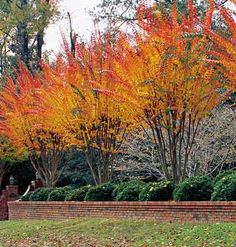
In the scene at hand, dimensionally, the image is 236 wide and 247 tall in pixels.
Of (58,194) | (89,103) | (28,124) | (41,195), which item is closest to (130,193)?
(89,103)

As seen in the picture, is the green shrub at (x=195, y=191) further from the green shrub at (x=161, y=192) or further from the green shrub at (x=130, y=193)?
the green shrub at (x=130, y=193)

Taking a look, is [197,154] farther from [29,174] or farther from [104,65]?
[29,174]

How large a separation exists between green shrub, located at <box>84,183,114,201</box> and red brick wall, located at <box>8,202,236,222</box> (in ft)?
1.45

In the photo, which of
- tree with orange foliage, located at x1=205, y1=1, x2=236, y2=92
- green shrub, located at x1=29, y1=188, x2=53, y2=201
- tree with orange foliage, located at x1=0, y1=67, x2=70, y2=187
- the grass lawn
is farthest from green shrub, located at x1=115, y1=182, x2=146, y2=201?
tree with orange foliage, located at x1=0, y1=67, x2=70, y2=187

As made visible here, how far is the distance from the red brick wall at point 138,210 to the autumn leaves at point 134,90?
1870 millimetres

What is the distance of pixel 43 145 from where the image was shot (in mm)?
25047

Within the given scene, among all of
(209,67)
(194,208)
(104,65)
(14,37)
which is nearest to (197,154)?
(104,65)

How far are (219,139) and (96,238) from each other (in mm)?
10262

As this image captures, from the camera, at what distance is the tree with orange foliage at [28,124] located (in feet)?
76.5

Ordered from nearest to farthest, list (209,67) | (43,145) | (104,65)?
(209,67) → (104,65) → (43,145)

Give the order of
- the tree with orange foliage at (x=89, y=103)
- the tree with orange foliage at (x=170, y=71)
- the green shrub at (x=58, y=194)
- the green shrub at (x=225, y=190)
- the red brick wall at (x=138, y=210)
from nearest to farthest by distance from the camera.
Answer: the red brick wall at (x=138, y=210) < the green shrub at (x=225, y=190) < the tree with orange foliage at (x=170, y=71) < the tree with orange foliage at (x=89, y=103) < the green shrub at (x=58, y=194)

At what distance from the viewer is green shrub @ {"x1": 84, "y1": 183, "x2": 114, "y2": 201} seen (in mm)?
18328

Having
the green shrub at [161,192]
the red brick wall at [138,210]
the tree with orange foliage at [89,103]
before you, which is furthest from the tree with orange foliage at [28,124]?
the green shrub at [161,192]

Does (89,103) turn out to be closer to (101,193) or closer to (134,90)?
(101,193)
